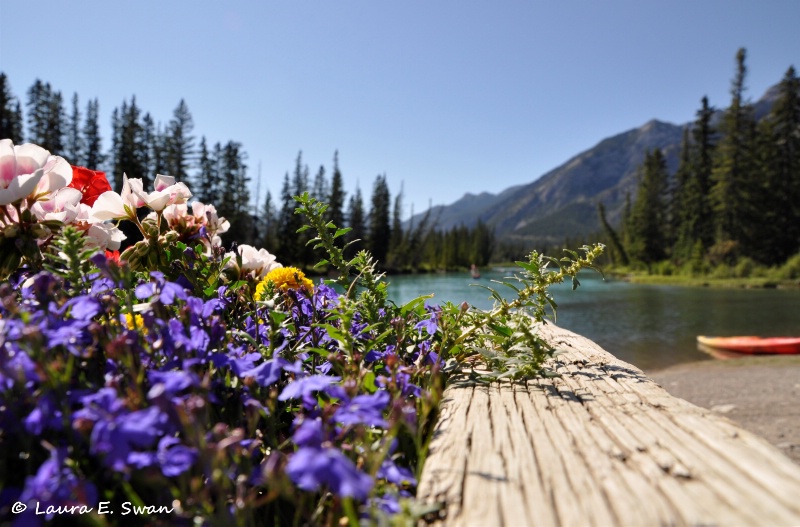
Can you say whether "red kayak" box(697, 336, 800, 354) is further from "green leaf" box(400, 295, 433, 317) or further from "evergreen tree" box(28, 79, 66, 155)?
"evergreen tree" box(28, 79, 66, 155)

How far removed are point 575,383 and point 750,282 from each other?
149 feet

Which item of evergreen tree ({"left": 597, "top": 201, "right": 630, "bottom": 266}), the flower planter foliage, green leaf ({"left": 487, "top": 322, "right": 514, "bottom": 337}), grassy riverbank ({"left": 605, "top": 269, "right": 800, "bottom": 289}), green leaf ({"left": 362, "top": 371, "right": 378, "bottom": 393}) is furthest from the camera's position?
evergreen tree ({"left": 597, "top": 201, "right": 630, "bottom": 266})

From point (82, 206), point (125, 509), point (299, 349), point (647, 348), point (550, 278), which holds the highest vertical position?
point (82, 206)

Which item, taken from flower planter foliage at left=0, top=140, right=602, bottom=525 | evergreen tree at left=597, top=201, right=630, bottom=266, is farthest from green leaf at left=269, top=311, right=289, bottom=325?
evergreen tree at left=597, top=201, right=630, bottom=266

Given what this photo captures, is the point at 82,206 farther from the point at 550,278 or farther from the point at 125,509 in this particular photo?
the point at 550,278

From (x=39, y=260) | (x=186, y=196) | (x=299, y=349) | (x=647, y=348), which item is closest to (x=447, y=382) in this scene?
(x=299, y=349)

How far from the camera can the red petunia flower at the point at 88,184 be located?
5.92ft

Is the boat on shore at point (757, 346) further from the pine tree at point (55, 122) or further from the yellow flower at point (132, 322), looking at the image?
the pine tree at point (55, 122)

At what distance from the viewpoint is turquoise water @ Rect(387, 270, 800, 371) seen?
52.7ft

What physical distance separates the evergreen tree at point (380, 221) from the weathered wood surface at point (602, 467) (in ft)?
181

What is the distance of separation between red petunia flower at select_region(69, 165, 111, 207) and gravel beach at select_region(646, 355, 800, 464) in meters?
6.55

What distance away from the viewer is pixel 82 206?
143 centimetres

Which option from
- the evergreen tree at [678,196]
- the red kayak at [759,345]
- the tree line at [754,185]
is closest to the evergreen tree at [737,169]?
the tree line at [754,185]

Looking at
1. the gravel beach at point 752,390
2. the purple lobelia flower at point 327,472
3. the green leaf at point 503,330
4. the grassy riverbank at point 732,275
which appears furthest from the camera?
the grassy riverbank at point 732,275
